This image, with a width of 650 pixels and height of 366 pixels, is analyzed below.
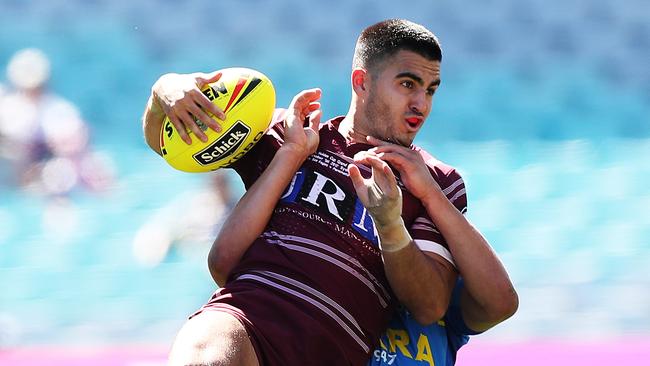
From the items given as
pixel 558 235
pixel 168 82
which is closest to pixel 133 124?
pixel 558 235

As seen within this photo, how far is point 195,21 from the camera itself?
22.2 feet

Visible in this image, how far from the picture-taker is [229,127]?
2.90 meters

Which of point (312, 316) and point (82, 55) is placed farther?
point (82, 55)

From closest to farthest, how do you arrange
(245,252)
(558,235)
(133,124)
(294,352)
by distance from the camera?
(294,352) → (245,252) → (558,235) → (133,124)

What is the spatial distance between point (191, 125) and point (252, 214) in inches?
11.6

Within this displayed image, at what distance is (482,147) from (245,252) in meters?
3.78

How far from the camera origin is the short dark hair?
3020 millimetres

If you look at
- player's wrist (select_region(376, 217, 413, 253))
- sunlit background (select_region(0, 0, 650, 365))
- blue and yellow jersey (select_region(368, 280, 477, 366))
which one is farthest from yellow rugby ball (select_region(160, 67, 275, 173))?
sunlit background (select_region(0, 0, 650, 365))

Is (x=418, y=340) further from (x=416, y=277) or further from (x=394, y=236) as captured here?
(x=394, y=236)

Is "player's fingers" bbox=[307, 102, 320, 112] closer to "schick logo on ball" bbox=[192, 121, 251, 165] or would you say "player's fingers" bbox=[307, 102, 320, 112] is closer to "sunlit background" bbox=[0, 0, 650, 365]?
"schick logo on ball" bbox=[192, 121, 251, 165]

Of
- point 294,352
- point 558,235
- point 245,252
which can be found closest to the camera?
point 294,352

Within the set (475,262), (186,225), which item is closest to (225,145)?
(475,262)

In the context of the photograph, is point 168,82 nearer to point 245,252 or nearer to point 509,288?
point 245,252

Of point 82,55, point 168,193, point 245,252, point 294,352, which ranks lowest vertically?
point 294,352
